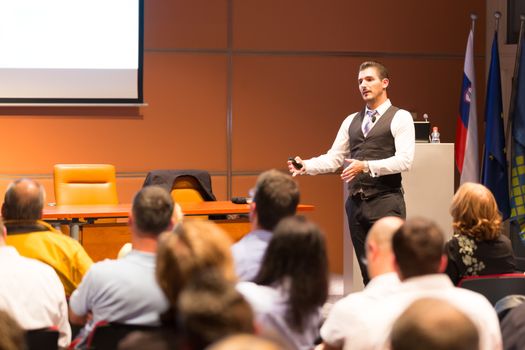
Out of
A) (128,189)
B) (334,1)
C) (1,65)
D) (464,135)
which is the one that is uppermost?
(334,1)

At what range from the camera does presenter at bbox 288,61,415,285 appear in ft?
16.8

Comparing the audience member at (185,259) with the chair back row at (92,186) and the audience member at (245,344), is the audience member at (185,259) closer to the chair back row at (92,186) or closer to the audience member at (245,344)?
the audience member at (245,344)

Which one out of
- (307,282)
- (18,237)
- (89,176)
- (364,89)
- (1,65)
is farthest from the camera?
(1,65)

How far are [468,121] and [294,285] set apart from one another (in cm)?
513

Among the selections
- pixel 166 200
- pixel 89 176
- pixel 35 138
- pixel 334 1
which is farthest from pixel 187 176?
pixel 166 200

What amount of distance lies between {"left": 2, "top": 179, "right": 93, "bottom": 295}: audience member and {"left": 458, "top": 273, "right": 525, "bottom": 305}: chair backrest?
1.56 meters

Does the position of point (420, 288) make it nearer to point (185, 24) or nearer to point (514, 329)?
point (514, 329)

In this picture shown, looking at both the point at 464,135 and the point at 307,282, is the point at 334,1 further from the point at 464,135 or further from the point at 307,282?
the point at 307,282

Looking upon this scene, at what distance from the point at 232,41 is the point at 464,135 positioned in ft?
6.93

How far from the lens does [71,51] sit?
6934 mm

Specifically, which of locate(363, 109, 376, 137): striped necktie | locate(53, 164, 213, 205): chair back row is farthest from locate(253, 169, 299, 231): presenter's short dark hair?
locate(53, 164, 213, 205): chair back row

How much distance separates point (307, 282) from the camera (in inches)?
97.3

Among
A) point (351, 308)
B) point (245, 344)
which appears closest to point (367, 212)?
point (351, 308)

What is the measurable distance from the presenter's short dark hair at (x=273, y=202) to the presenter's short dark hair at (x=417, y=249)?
2.59 ft
